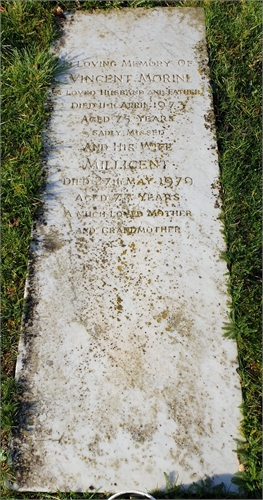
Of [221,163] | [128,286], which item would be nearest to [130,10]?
[221,163]

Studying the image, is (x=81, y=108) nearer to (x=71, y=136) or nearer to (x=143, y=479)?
(x=71, y=136)

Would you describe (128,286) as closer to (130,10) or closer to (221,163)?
(221,163)

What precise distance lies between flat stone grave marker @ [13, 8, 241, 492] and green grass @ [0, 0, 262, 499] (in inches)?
3.0

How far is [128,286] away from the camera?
239 centimetres

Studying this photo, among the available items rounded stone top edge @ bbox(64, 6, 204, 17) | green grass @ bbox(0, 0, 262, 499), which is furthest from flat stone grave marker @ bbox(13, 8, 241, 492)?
rounded stone top edge @ bbox(64, 6, 204, 17)

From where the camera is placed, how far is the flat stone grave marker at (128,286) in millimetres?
2105

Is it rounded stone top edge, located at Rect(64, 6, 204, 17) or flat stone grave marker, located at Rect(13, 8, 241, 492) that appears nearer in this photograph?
flat stone grave marker, located at Rect(13, 8, 241, 492)

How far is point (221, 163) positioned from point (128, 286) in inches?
36.5

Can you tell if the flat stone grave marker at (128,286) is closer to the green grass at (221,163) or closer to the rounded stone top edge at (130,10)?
the green grass at (221,163)

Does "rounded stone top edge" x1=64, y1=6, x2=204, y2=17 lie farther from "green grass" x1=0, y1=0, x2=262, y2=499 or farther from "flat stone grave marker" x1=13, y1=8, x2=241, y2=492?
"flat stone grave marker" x1=13, y1=8, x2=241, y2=492

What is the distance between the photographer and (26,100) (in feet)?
9.65

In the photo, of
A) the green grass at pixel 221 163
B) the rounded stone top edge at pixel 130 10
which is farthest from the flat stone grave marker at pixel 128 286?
the rounded stone top edge at pixel 130 10

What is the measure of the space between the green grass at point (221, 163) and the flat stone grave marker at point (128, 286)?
0.08m

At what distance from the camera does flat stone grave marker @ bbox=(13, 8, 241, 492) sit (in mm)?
2105
